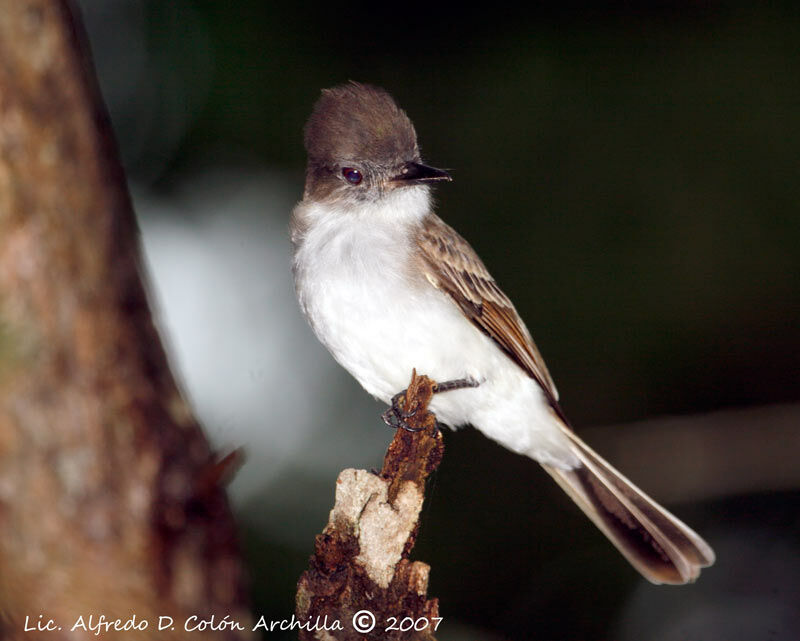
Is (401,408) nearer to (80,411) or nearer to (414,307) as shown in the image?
(414,307)

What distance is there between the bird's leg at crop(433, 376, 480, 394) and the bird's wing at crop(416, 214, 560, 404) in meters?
0.26

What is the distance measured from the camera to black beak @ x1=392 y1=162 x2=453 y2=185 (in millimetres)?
3138

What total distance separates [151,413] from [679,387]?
9.90 feet

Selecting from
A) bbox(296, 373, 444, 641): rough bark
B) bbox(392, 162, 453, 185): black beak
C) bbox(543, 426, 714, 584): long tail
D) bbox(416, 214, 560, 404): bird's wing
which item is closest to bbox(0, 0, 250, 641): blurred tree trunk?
bbox(296, 373, 444, 641): rough bark

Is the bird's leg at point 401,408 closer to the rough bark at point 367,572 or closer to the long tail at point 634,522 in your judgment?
the rough bark at point 367,572

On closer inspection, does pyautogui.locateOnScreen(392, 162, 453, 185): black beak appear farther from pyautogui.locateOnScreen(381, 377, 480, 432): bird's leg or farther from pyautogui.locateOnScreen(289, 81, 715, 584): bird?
pyautogui.locateOnScreen(381, 377, 480, 432): bird's leg

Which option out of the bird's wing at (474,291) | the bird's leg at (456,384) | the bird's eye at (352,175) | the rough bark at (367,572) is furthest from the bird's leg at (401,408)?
the bird's eye at (352,175)

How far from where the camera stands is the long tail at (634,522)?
3.29 m

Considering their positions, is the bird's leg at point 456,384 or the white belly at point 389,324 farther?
the bird's leg at point 456,384

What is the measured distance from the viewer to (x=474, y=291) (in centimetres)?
357

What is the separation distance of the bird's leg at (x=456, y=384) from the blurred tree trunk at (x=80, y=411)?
139 centimetres

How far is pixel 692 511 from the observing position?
15.0 ft

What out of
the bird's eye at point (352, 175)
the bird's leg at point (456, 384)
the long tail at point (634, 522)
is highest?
the bird's eye at point (352, 175)

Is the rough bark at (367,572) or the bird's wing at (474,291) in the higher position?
the bird's wing at (474,291)
